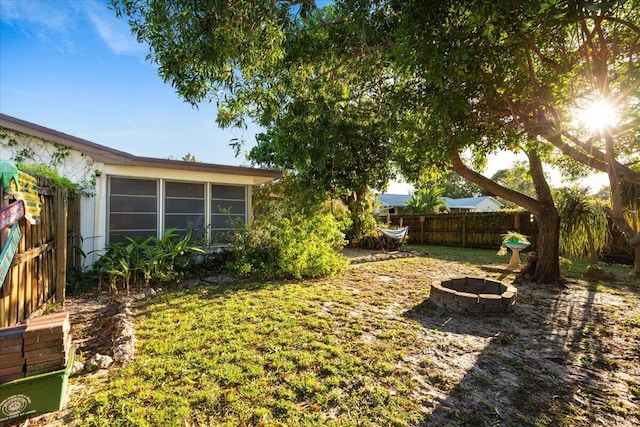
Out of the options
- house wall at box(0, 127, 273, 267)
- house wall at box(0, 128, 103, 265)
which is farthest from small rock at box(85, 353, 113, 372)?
house wall at box(0, 128, 103, 265)

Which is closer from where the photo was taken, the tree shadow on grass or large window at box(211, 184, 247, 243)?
the tree shadow on grass

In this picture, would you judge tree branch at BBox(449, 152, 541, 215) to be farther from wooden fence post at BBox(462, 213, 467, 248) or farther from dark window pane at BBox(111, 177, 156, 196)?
wooden fence post at BBox(462, 213, 467, 248)

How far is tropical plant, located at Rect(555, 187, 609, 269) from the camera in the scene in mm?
6789

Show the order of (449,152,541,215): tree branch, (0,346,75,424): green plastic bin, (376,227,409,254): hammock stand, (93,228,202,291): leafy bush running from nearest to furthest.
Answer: (0,346,75,424): green plastic bin, (93,228,202,291): leafy bush, (449,152,541,215): tree branch, (376,227,409,254): hammock stand

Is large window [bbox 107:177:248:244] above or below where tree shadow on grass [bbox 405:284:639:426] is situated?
above

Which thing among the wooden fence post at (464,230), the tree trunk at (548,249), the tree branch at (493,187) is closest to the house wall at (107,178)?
the tree branch at (493,187)

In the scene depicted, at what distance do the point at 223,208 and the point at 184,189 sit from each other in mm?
1024

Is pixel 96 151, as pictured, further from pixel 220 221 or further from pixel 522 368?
pixel 522 368

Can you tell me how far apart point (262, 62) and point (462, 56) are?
2.66 meters

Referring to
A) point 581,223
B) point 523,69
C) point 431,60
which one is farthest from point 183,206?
point 581,223

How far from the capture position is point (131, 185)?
22.9 feet

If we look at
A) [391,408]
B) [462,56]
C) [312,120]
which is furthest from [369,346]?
[312,120]

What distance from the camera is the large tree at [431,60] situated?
3.25m

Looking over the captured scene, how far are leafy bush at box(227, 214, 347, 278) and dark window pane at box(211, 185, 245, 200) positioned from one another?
4.39 ft
